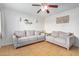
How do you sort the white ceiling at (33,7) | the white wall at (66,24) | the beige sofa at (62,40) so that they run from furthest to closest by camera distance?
the beige sofa at (62,40), the white wall at (66,24), the white ceiling at (33,7)

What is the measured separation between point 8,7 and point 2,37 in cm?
74

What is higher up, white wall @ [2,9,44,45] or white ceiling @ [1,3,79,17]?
white ceiling @ [1,3,79,17]

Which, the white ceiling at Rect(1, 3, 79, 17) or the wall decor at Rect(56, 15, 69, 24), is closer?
the white ceiling at Rect(1, 3, 79, 17)

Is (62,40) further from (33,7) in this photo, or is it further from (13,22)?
(13,22)

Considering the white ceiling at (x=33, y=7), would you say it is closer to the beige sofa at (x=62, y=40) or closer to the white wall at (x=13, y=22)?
the white wall at (x=13, y=22)

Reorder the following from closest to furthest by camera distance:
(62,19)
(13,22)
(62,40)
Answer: (13,22) → (62,19) → (62,40)

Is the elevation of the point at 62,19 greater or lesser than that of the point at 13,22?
greater

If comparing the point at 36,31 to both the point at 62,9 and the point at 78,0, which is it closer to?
the point at 62,9

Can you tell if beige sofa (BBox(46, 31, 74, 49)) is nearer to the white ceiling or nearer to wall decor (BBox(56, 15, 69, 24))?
wall decor (BBox(56, 15, 69, 24))

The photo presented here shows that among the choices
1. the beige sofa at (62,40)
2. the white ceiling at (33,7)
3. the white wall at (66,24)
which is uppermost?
the white ceiling at (33,7)

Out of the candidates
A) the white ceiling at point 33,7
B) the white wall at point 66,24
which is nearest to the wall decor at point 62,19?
the white wall at point 66,24

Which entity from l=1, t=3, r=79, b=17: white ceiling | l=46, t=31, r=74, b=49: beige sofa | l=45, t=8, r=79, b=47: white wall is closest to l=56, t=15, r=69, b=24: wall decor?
l=45, t=8, r=79, b=47: white wall

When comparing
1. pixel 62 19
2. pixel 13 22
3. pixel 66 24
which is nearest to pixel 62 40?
pixel 66 24

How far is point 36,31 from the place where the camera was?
67.5 inches
